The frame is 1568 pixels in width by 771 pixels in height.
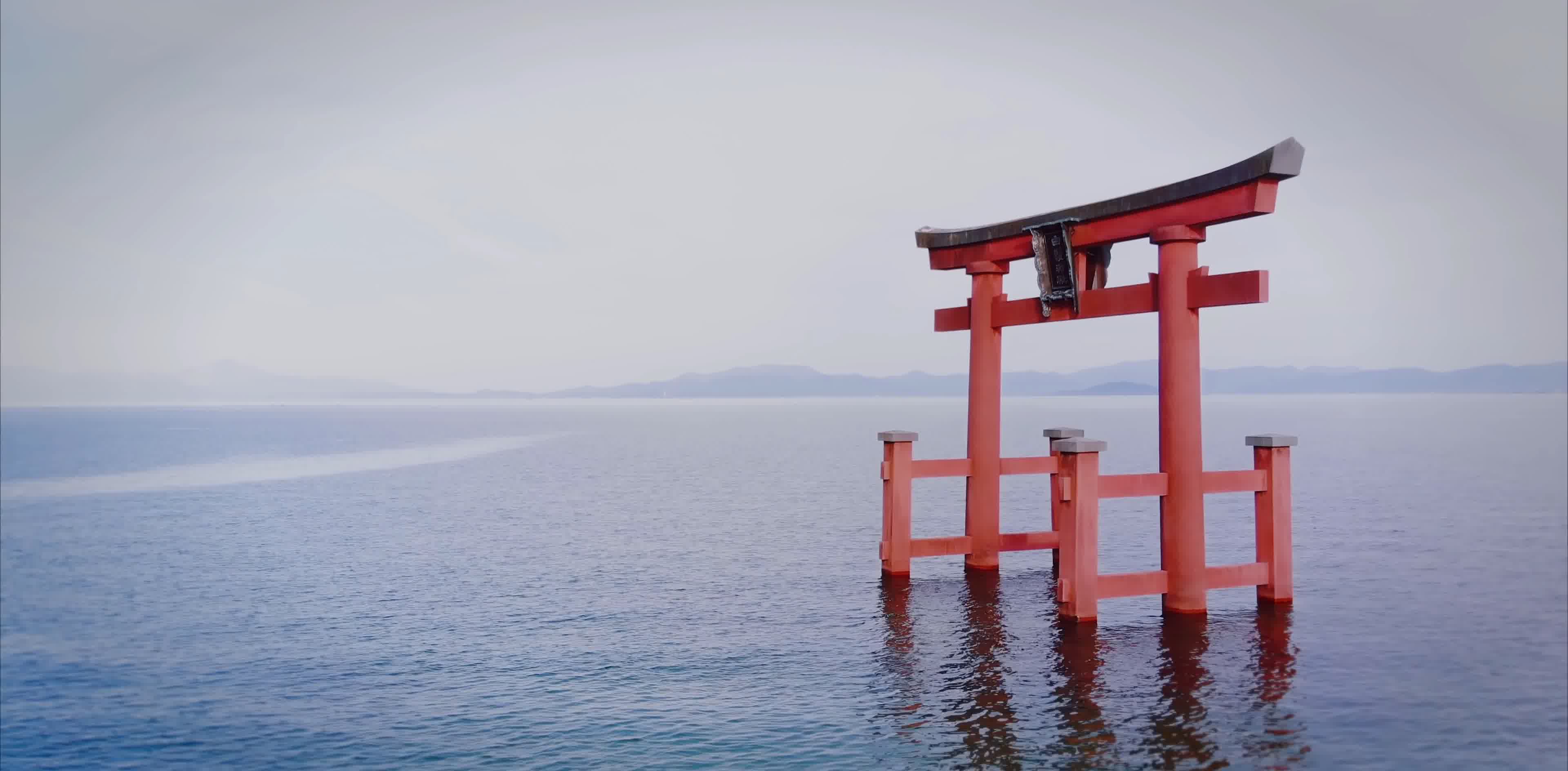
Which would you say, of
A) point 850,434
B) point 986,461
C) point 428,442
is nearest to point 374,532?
point 986,461

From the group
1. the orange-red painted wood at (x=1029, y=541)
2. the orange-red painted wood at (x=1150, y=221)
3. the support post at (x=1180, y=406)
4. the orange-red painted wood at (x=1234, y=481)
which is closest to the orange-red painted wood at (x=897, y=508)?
the orange-red painted wood at (x=1029, y=541)

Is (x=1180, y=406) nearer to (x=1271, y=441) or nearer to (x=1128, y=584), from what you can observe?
(x=1271, y=441)

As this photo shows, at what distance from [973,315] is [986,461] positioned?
88.2 inches

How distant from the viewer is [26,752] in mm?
10984

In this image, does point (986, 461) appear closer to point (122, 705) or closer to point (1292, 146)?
point (1292, 146)

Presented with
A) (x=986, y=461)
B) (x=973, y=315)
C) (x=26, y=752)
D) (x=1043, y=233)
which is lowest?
(x=26, y=752)

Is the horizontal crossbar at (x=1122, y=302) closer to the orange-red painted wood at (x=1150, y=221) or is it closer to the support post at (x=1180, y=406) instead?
the support post at (x=1180, y=406)

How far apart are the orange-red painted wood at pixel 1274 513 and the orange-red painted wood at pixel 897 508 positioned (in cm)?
471

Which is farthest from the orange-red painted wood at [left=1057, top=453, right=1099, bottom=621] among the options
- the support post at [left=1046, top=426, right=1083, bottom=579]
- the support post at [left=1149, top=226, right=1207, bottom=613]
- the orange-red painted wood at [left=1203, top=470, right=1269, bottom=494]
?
the support post at [left=1046, top=426, right=1083, bottom=579]

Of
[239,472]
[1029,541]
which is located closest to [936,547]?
[1029,541]

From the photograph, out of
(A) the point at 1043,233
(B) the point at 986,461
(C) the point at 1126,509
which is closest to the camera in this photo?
(A) the point at 1043,233

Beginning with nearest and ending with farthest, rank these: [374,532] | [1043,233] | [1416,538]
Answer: [1043,233] → [1416,538] → [374,532]

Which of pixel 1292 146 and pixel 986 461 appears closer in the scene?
pixel 1292 146

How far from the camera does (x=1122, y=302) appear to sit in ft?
46.3
